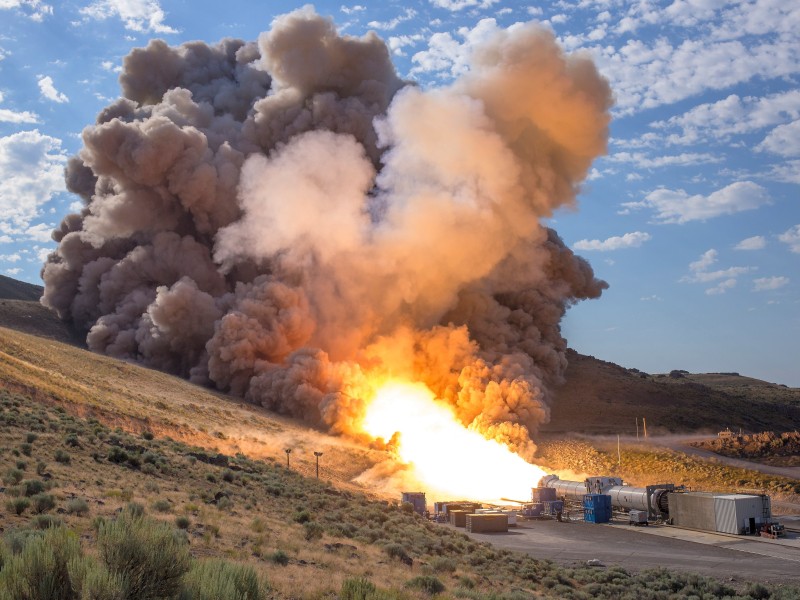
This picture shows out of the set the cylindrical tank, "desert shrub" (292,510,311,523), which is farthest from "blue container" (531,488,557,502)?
"desert shrub" (292,510,311,523)

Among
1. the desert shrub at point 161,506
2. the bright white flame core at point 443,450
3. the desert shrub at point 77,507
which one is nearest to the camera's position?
the desert shrub at point 77,507

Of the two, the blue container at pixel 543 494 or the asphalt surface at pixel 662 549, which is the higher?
the blue container at pixel 543 494

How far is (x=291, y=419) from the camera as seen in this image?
49.4 m

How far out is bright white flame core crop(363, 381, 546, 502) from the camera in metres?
43.4

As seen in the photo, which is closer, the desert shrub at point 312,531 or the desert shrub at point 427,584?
the desert shrub at point 427,584

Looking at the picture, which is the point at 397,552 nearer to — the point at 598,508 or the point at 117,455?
the point at 117,455

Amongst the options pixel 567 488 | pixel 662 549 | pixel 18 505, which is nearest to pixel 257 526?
pixel 18 505

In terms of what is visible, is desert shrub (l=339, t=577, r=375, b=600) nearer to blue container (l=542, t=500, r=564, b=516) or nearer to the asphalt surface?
the asphalt surface

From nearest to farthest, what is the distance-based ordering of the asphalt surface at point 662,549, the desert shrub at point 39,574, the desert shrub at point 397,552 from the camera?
the desert shrub at point 39,574, the desert shrub at point 397,552, the asphalt surface at point 662,549

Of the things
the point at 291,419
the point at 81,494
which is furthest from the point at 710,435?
the point at 81,494

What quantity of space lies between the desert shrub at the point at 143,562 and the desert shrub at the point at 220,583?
21 cm

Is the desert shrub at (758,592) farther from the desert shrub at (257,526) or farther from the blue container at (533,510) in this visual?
the blue container at (533,510)

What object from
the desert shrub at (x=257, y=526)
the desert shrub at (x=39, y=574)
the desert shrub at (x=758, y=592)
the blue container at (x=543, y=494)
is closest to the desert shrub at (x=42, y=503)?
the desert shrub at (x=257, y=526)

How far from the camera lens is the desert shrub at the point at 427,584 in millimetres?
15695
